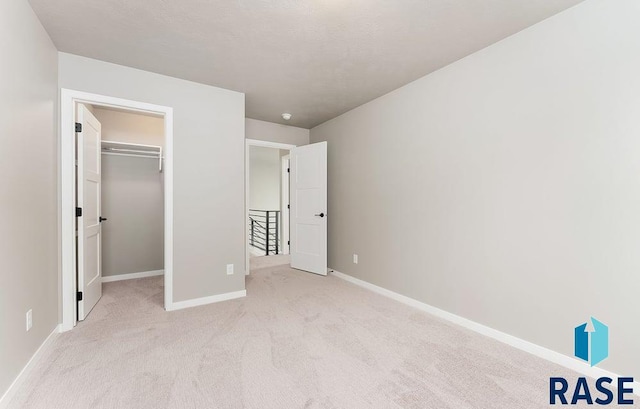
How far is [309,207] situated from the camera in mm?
4473

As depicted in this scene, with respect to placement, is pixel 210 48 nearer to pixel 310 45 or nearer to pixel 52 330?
pixel 310 45

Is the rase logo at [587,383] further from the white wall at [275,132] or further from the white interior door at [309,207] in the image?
Result: the white wall at [275,132]

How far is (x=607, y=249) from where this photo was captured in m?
1.77

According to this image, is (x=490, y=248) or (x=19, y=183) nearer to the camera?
(x=19, y=183)

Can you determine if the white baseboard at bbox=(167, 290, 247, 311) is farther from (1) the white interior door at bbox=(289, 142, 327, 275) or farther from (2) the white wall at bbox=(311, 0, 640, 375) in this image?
(2) the white wall at bbox=(311, 0, 640, 375)

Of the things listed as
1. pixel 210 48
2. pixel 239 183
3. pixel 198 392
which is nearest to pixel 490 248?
pixel 198 392

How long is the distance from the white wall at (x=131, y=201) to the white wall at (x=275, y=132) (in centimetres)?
137

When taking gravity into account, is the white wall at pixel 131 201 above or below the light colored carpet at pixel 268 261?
above

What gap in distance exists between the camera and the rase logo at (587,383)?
162 cm

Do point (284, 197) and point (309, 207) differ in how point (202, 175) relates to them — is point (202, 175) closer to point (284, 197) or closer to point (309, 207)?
point (309, 207)

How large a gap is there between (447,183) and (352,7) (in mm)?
1760

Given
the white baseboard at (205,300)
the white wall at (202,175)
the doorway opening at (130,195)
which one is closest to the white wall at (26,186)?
the white wall at (202,175)

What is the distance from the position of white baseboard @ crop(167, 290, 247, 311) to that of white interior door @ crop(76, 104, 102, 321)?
78 centimetres

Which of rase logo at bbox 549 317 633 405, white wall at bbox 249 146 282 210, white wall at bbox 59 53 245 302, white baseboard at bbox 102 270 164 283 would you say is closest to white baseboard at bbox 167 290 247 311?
white wall at bbox 59 53 245 302
